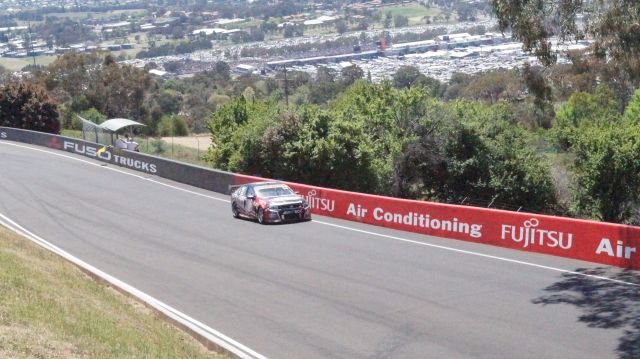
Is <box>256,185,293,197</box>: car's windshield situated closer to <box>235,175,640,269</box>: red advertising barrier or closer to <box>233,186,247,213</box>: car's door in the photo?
<box>233,186,247,213</box>: car's door

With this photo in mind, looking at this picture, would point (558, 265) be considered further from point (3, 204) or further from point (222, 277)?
point (3, 204)

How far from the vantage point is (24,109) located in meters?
70.2

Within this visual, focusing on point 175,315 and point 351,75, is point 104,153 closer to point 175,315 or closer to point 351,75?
point 175,315

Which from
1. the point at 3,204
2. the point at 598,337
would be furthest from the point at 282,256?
the point at 3,204

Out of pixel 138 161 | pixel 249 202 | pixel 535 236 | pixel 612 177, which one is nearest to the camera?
pixel 535 236

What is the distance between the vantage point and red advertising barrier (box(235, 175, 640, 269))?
20.6 meters

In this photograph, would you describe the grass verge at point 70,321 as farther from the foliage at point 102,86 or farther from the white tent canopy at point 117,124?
the foliage at point 102,86

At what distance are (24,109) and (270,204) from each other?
46424 millimetres

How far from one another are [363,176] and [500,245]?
61.0 ft

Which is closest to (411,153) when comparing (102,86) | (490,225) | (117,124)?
(490,225)

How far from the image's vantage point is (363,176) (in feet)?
139

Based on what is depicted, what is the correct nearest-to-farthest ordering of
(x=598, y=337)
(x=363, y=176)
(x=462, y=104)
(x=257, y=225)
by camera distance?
1. (x=598, y=337)
2. (x=257, y=225)
3. (x=363, y=176)
4. (x=462, y=104)

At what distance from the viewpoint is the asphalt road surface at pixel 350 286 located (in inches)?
592

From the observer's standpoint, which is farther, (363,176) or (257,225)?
(363,176)
